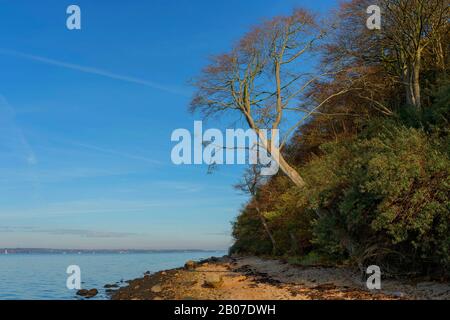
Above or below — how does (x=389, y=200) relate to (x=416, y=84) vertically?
below

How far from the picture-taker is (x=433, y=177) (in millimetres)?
13891

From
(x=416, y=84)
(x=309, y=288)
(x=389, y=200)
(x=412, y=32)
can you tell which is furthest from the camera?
(x=412, y=32)

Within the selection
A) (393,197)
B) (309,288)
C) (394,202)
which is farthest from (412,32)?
(309,288)

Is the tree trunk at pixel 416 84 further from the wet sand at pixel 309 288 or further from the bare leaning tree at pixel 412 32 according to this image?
the wet sand at pixel 309 288

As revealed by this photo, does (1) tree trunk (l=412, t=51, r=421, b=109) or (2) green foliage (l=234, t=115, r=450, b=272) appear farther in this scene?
(1) tree trunk (l=412, t=51, r=421, b=109)

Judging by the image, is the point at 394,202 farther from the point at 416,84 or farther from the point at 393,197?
the point at 416,84

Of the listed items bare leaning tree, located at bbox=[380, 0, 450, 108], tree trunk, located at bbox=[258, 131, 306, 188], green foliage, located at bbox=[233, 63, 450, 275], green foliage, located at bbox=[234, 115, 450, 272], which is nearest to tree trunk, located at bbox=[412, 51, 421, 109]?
bare leaning tree, located at bbox=[380, 0, 450, 108]

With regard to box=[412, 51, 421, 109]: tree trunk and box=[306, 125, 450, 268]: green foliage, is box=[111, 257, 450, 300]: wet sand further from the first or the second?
box=[412, 51, 421, 109]: tree trunk

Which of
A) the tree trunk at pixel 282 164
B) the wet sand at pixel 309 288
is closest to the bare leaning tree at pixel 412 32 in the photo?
the tree trunk at pixel 282 164

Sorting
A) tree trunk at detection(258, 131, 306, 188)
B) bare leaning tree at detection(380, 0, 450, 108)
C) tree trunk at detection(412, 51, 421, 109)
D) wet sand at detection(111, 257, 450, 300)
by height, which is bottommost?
wet sand at detection(111, 257, 450, 300)

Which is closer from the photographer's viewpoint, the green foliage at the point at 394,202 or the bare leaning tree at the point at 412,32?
the green foliage at the point at 394,202

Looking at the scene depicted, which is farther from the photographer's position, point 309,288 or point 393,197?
point 309,288

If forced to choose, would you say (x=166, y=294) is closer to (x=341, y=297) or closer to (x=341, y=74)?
(x=341, y=297)
